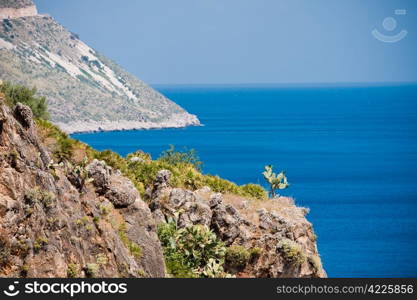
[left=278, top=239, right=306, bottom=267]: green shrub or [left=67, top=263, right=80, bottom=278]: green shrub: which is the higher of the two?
[left=278, top=239, right=306, bottom=267]: green shrub

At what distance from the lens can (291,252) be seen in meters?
35.6

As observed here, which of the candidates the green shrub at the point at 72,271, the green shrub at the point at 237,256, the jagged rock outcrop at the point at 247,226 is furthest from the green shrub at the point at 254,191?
the green shrub at the point at 72,271

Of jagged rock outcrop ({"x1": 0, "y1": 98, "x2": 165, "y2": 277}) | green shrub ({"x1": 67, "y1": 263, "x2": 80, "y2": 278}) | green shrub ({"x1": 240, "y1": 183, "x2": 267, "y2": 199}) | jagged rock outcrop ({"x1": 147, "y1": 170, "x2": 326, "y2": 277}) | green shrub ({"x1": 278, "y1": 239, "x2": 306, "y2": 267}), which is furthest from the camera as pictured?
green shrub ({"x1": 240, "y1": 183, "x2": 267, "y2": 199})

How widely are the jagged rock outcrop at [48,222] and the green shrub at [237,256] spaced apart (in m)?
6.58

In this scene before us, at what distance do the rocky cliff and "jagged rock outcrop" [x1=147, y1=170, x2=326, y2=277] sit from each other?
0.13 feet

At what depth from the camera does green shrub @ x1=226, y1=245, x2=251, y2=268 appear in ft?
115

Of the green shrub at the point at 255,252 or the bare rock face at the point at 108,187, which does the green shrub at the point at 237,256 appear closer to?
the green shrub at the point at 255,252

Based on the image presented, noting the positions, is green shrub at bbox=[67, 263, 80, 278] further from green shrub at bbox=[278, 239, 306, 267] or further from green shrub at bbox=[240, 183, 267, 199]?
green shrub at bbox=[240, 183, 267, 199]

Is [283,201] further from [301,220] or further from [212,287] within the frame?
[212,287]

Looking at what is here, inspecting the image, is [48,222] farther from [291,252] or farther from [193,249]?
[291,252]

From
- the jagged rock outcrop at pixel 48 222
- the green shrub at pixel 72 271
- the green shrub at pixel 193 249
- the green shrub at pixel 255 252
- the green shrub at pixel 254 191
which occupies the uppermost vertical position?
the green shrub at pixel 254 191

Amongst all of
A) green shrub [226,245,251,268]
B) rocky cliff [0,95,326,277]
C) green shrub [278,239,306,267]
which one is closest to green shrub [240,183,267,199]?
rocky cliff [0,95,326,277]


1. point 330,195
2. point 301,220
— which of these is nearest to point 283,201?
point 301,220

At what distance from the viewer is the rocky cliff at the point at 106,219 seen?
22672 mm
